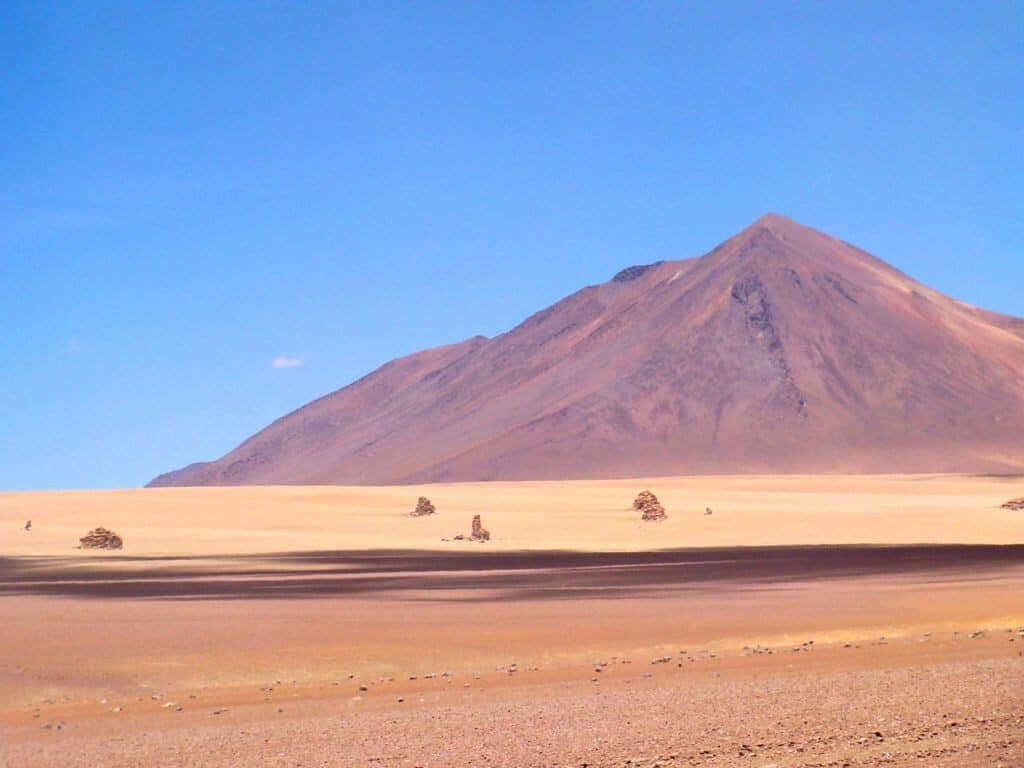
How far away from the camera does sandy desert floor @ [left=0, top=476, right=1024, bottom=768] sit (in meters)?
9.74

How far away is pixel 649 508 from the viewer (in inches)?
1797

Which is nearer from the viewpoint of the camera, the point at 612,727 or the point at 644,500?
the point at 612,727

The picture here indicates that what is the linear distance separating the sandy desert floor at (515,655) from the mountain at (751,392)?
361ft

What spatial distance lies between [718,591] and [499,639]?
6778mm

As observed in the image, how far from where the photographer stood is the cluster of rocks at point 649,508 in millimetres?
44475

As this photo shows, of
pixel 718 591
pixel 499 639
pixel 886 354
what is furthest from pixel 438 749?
pixel 886 354

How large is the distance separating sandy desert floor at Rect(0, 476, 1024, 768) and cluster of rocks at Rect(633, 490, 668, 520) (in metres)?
10.1

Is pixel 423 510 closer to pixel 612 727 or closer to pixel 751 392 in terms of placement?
pixel 612 727

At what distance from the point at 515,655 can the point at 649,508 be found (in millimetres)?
31221

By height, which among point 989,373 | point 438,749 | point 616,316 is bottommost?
point 438,749

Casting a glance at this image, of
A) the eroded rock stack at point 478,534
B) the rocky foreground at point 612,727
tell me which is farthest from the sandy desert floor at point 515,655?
the eroded rock stack at point 478,534

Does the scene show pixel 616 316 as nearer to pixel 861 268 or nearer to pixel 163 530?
pixel 861 268

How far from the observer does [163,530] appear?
136 feet

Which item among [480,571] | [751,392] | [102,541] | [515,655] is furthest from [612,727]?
[751,392]
